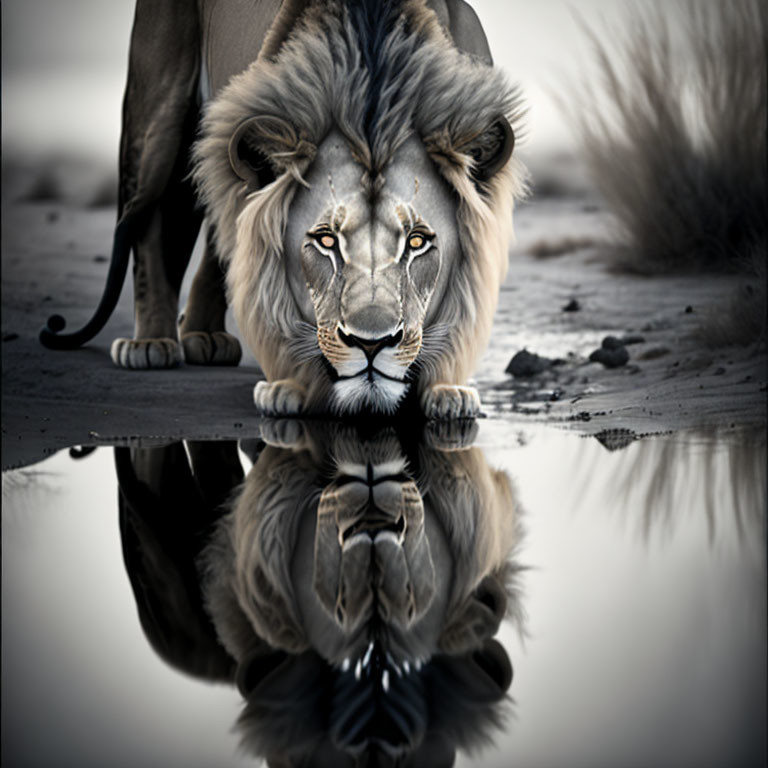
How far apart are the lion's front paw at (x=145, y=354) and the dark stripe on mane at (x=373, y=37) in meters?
0.87

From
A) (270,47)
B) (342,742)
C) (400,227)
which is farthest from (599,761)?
(270,47)

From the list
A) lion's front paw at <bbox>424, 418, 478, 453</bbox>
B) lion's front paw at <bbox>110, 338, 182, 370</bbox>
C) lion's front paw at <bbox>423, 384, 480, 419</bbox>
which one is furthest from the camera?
lion's front paw at <bbox>110, 338, 182, 370</bbox>

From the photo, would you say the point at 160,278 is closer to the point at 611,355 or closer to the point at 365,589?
the point at 611,355

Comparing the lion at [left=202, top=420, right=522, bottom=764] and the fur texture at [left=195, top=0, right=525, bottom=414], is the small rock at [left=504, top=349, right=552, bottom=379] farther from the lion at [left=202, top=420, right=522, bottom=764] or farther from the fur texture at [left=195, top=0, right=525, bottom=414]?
the lion at [left=202, top=420, right=522, bottom=764]

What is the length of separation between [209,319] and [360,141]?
1036mm

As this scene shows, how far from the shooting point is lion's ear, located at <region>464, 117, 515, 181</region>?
86.0 inches

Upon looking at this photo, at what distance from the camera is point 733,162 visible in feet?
13.1

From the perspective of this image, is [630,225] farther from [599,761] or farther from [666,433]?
[599,761]

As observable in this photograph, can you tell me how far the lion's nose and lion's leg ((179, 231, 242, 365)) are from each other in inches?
37.7

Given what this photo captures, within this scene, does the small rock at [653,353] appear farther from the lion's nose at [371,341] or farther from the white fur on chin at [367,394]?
the lion's nose at [371,341]

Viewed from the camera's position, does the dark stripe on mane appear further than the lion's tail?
No

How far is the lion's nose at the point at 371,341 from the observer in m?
1.97

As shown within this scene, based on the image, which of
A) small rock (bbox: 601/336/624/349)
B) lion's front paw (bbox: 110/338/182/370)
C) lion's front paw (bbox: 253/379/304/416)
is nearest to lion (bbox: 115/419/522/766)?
lion's front paw (bbox: 253/379/304/416)

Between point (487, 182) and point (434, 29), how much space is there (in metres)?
0.31
